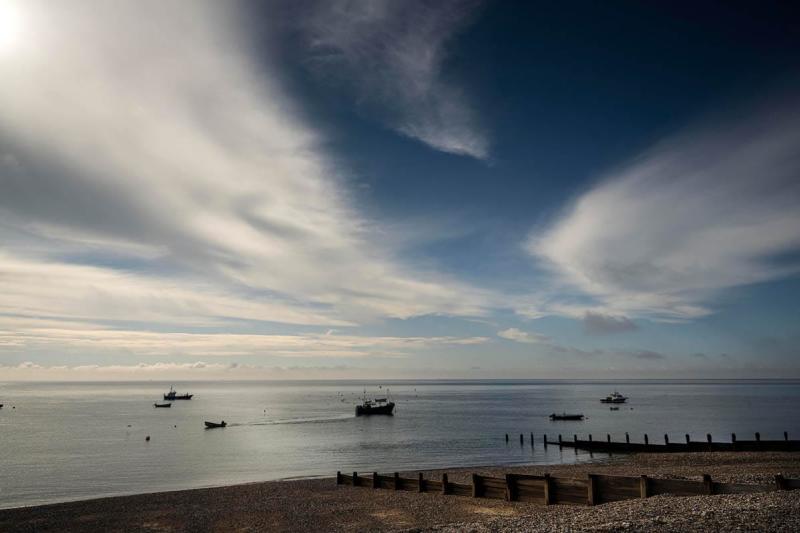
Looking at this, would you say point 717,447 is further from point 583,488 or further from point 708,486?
point 708,486

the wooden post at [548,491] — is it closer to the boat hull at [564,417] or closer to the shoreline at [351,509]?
the shoreline at [351,509]

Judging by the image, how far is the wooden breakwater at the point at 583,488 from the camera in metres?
20.6

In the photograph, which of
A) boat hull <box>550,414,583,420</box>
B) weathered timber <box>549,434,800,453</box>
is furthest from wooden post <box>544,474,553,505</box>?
boat hull <box>550,414,583,420</box>

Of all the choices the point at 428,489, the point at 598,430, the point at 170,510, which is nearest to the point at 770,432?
the point at 598,430

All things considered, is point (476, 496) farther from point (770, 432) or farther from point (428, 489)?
point (770, 432)

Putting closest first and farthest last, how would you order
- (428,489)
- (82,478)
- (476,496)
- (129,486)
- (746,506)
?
(746,506), (476,496), (428,489), (129,486), (82,478)

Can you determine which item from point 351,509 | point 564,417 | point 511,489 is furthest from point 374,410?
point 511,489

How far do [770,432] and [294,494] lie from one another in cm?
8521

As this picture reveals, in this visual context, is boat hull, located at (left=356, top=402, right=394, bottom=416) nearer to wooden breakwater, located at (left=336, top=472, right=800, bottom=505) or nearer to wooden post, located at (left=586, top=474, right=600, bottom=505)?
wooden breakwater, located at (left=336, top=472, right=800, bottom=505)

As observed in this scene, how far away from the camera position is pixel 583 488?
23000 mm

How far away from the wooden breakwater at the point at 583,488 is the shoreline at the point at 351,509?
0.62 metres

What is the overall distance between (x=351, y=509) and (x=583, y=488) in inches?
515

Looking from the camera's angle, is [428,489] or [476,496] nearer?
[476,496]

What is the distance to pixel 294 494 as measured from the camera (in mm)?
35594
